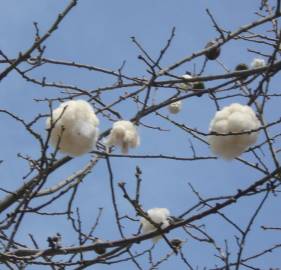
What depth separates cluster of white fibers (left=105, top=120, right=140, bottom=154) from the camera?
8.72 feet

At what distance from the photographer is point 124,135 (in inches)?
105

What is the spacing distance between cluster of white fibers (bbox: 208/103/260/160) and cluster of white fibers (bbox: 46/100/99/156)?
51cm

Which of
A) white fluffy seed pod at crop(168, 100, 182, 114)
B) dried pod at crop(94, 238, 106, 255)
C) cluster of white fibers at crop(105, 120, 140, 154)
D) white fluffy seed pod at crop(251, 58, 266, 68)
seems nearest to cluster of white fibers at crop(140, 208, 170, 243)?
dried pod at crop(94, 238, 106, 255)

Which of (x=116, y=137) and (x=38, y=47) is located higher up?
(x=38, y=47)

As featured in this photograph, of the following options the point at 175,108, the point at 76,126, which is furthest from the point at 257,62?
the point at 76,126

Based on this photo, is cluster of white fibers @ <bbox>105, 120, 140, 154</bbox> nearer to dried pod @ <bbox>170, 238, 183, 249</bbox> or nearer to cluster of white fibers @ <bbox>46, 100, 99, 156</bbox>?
cluster of white fibers @ <bbox>46, 100, 99, 156</bbox>

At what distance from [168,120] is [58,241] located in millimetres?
1292

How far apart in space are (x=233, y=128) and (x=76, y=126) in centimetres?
64

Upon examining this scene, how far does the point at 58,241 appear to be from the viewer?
3.26m

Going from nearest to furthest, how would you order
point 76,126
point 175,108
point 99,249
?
1. point 76,126
2. point 99,249
3. point 175,108

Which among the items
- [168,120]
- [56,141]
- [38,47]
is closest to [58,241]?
[56,141]

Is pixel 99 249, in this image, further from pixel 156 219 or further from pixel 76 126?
pixel 76 126

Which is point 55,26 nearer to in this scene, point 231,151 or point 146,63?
point 146,63

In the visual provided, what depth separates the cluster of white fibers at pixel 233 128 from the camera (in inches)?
103
